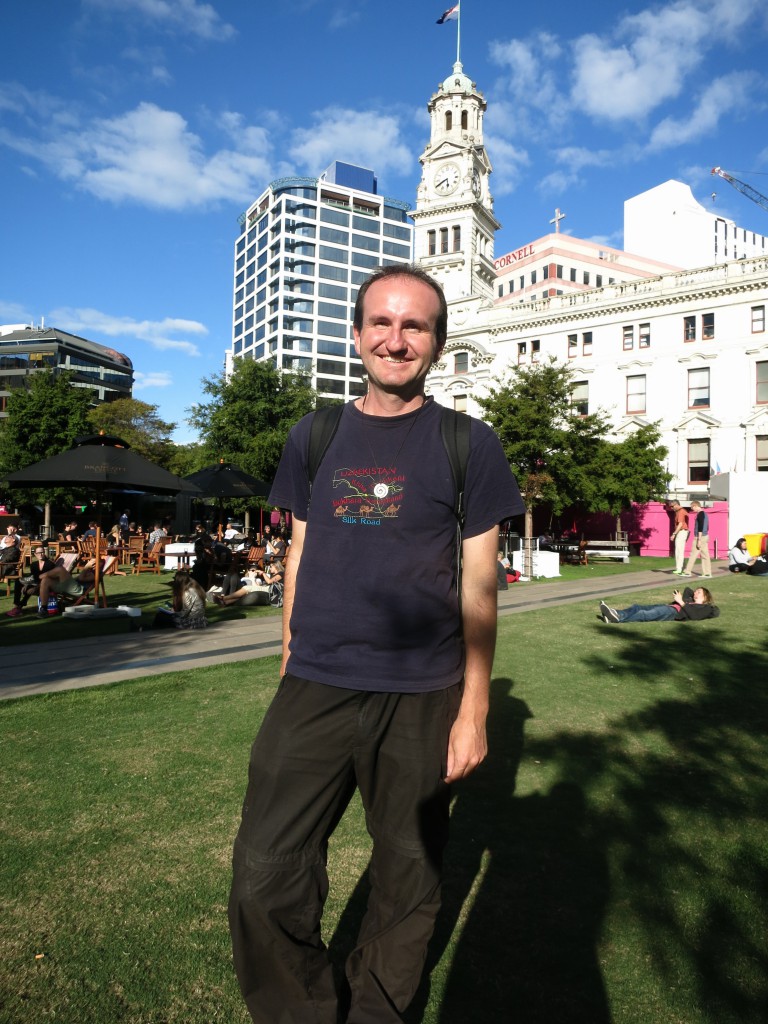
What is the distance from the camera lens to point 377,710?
1765mm

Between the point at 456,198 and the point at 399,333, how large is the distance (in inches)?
2332

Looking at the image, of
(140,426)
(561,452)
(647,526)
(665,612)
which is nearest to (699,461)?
(647,526)

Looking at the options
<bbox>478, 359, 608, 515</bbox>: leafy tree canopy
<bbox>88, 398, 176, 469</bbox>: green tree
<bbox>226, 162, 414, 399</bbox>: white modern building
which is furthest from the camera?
<bbox>226, 162, 414, 399</bbox>: white modern building

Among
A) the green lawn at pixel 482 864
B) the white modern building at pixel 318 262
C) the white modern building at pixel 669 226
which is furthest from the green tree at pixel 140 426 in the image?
the white modern building at pixel 669 226

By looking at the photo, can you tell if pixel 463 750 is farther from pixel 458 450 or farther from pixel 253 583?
pixel 253 583

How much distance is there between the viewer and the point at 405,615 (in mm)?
1786

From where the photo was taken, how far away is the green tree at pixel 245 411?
1427 inches

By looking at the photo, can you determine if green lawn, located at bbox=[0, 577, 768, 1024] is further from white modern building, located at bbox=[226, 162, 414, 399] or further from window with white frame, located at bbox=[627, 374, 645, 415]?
white modern building, located at bbox=[226, 162, 414, 399]

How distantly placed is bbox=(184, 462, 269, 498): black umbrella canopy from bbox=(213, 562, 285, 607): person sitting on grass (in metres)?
1.90

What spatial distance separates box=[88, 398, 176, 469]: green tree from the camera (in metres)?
51.5

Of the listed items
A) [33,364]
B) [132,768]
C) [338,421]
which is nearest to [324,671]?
[338,421]

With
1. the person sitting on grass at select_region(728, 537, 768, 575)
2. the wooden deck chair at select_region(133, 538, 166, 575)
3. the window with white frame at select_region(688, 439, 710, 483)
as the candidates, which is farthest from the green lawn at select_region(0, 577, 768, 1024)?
→ the window with white frame at select_region(688, 439, 710, 483)

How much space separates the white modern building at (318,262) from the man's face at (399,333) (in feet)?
272

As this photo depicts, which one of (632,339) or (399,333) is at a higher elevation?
(632,339)
